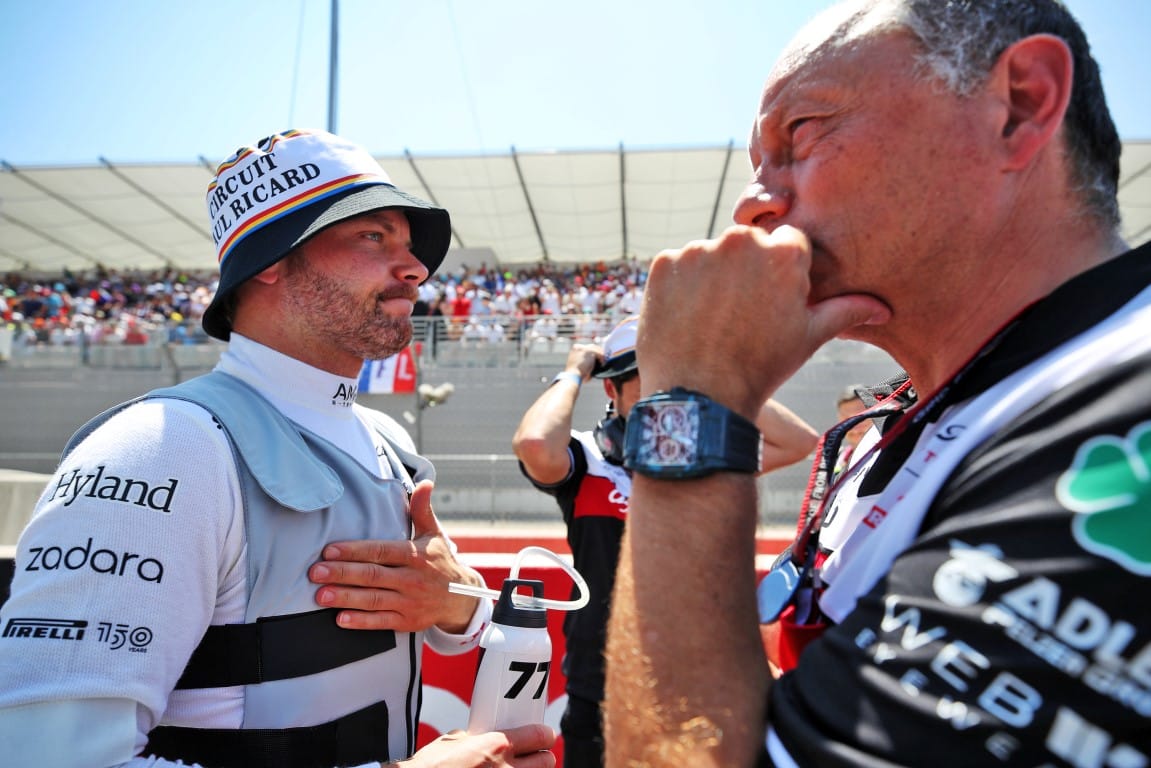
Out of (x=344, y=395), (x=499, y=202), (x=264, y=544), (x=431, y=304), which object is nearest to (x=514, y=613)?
(x=264, y=544)

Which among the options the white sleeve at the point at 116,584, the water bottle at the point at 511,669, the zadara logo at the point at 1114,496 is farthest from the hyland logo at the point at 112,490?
the zadara logo at the point at 1114,496

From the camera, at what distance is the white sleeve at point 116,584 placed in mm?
1256

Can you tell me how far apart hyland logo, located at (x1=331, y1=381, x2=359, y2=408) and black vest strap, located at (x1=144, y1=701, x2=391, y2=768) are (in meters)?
0.86

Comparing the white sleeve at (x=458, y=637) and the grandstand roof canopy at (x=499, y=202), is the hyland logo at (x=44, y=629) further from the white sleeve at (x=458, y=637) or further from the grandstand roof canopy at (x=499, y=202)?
the grandstand roof canopy at (x=499, y=202)

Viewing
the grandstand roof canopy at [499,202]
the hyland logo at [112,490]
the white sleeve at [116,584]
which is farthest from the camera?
the grandstand roof canopy at [499,202]

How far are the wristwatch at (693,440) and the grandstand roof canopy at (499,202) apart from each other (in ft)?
69.0

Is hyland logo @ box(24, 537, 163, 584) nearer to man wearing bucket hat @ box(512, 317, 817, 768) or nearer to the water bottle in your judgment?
the water bottle

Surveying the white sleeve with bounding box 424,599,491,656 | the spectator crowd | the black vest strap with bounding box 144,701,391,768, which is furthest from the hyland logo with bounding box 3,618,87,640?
the spectator crowd

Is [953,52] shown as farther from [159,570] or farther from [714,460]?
[159,570]

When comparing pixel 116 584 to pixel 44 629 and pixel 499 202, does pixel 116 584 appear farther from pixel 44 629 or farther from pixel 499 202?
pixel 499 202

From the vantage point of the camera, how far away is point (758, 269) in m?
1.15

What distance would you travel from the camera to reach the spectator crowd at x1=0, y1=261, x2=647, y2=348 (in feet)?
52.8

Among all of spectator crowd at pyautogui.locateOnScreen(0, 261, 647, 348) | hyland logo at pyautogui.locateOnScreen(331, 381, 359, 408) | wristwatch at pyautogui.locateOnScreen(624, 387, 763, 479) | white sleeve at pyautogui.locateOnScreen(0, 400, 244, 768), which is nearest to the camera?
wristwatch at pyautogui.locateOnScreen(624, 387, 763, 479)

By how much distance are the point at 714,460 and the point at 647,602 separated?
8.6 inches
